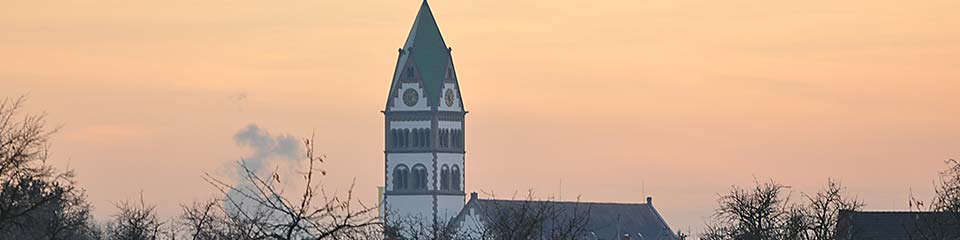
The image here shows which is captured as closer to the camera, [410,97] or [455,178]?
[410,97]

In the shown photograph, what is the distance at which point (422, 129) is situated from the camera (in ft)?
526

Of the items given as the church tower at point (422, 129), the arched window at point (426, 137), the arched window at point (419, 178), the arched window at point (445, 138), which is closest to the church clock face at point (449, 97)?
the church tower at point (422, 129)

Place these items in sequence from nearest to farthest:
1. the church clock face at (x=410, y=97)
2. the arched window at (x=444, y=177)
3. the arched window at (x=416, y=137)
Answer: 1. the arched window at (x=416, y=137)
2. the church clock face at (x=410, y=97)
3. the arched window at (x=444, y=177)

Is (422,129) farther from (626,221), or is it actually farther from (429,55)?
(626,221)

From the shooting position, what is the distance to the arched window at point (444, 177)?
16100cm

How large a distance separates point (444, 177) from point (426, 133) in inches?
144

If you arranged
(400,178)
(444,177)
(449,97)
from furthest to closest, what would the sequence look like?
(449,97), (444,177), (400,178)

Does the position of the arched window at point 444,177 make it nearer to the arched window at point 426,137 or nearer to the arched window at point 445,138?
the arched window at point 445,138

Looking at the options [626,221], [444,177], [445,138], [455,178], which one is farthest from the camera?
[626,221]

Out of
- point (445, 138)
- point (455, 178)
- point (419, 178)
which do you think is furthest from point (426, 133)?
point (455, 178)

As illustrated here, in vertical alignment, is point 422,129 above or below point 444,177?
above

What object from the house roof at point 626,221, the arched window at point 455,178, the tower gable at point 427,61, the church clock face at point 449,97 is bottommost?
the house roof at point 626,221

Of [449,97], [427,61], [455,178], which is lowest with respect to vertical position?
[455,178]

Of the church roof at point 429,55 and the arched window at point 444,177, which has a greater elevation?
the church roof at point 429,55
